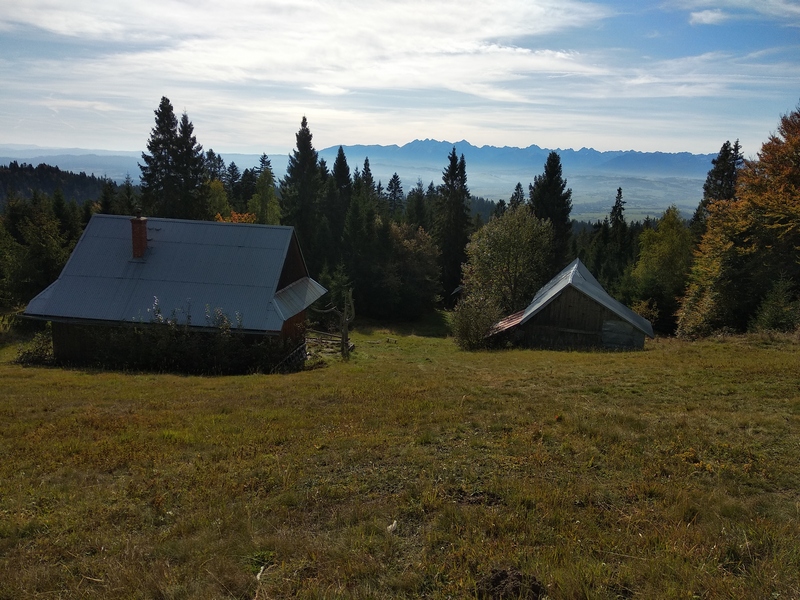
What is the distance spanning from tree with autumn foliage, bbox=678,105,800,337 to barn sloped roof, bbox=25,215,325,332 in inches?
971

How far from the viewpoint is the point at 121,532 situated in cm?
596

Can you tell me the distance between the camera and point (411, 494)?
6.57 meters

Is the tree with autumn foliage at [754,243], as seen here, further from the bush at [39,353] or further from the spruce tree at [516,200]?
the bush at [39,353]

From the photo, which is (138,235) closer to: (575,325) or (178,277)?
(178,277)

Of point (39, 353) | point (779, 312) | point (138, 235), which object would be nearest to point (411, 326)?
Result: point (138, 235)

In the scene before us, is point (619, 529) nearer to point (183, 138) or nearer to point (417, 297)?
point (417, 297)

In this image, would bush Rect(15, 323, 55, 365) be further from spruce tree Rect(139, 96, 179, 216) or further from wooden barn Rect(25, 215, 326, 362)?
spruce tree Rect(139, 96, 179, 216)

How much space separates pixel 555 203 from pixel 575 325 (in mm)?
27168

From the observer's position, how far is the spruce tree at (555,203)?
4984cm

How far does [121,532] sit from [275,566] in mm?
2309

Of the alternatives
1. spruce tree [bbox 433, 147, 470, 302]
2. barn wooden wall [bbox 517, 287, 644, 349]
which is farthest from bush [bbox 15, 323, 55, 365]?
spruce tree [bbox 433, 147, 470, 302]

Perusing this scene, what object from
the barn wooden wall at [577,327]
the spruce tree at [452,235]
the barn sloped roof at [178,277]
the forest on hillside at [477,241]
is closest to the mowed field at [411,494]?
the barn sloped roof at [178,277]

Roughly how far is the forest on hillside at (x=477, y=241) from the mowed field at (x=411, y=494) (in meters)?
17.3

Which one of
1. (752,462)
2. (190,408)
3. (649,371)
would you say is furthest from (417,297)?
(752,462)
